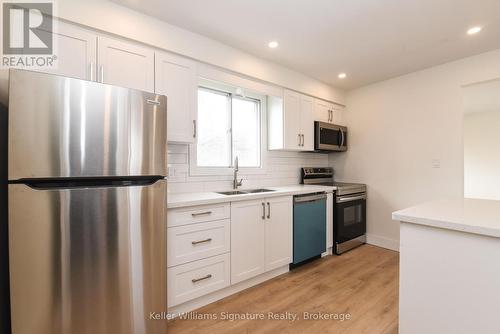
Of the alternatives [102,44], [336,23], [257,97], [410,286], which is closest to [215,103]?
[257,97]

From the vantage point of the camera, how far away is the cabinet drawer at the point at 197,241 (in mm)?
1804

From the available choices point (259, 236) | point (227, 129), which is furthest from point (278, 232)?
point (227, 129)

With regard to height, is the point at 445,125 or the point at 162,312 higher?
the point at 445,125

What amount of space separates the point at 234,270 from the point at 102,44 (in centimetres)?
215

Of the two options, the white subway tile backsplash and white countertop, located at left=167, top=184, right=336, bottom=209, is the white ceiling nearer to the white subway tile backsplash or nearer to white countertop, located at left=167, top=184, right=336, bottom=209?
the white subway tile backsplash

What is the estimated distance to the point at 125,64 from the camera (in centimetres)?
185

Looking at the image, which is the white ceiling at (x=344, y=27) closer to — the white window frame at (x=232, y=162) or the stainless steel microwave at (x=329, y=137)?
the white window frame at (x=232, y=162)

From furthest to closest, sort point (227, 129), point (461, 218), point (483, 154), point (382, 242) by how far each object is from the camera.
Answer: point (483, 154), point (382, 242), point (227, 129), point (461, 218)

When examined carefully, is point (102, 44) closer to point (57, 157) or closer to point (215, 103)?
point (57, 157)

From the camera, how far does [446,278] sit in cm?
112

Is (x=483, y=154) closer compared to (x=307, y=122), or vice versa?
(x=307, y=122)

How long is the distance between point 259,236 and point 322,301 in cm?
79

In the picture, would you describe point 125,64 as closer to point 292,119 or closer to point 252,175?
point 252,175

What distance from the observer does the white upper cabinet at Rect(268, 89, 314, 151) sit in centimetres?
303
